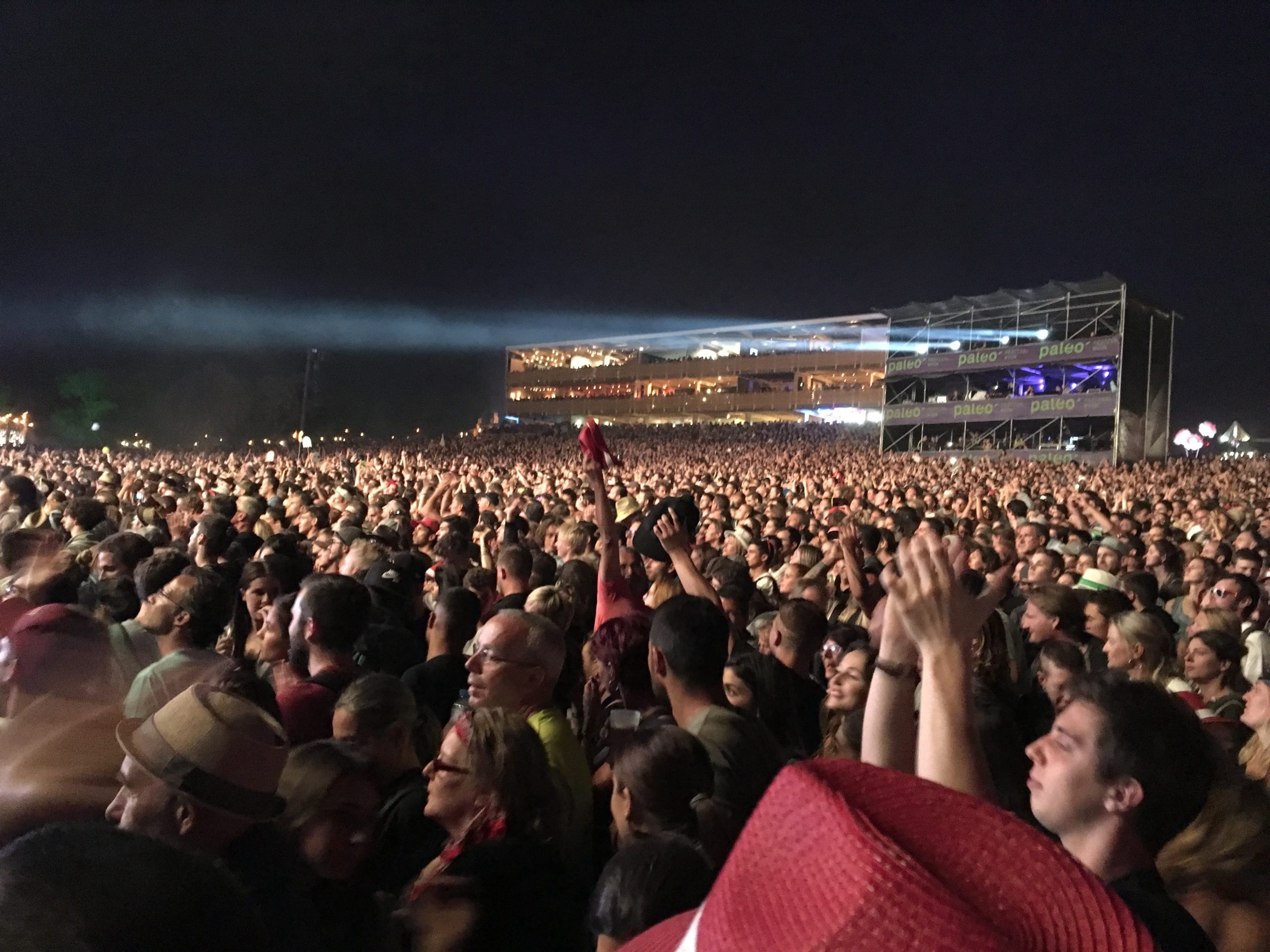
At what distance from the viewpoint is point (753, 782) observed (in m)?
2.85

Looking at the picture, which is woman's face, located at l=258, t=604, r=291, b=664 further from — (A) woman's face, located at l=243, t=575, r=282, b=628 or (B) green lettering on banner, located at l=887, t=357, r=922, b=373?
(B) green lettering on banner, located at l=887, t=357, r=922, b=373

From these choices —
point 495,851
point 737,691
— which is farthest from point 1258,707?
point 495,851

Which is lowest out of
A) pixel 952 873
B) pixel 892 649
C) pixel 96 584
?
pixel 96 584

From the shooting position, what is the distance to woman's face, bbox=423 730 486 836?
2402mm

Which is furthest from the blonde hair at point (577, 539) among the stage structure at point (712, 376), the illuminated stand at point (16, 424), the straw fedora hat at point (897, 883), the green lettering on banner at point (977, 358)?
the illuminated stand at point (16, 424)

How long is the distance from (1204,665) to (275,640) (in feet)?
14.3

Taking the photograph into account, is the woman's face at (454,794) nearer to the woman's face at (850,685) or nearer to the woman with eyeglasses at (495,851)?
the woman with eyeglasses at (495,851)

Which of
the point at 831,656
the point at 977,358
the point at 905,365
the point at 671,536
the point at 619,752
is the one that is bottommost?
the point at 831,656

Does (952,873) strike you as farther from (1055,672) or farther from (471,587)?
(471,587)

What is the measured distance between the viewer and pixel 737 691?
3912mm

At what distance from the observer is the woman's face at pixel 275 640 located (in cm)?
439

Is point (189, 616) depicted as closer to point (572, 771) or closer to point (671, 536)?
point (572, 771)

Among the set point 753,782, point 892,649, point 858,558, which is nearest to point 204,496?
point 858,558

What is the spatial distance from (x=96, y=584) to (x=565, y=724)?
3569 millimetres
